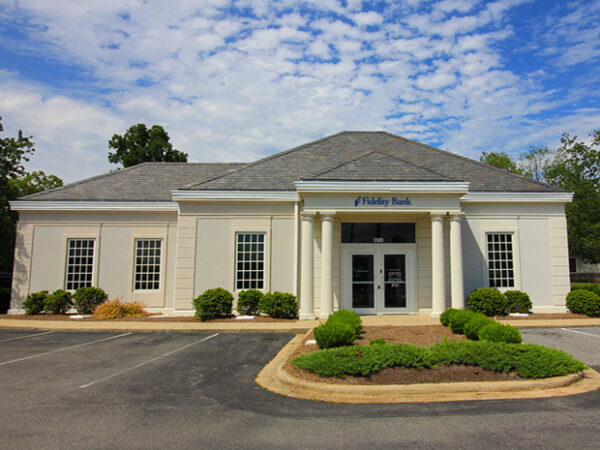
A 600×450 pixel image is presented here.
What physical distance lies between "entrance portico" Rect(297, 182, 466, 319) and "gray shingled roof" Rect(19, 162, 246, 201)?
308 inches

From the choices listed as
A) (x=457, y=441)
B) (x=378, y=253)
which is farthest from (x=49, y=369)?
(x=378, y=253)

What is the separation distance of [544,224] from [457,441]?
1505 centimetres

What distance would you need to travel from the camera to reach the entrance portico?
14.9 meters

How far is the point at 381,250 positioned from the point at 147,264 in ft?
34.4

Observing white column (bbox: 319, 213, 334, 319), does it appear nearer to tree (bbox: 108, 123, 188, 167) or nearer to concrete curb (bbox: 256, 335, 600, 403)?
concrete curb (bbox: 256, 335, 600, 403)

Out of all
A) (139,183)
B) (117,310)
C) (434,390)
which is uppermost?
(139,183)

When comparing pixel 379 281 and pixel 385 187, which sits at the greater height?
pixel 385 187

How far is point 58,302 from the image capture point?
55.3 ft

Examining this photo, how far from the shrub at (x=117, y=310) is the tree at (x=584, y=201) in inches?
1347

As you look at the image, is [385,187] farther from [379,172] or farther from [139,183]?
[139,183]

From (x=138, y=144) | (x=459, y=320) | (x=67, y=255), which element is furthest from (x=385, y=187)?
(x=138, y=144)

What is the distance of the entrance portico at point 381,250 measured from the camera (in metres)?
14.9

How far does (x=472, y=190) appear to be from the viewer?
1686cm

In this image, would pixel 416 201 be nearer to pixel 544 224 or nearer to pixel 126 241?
pixel 544 224
